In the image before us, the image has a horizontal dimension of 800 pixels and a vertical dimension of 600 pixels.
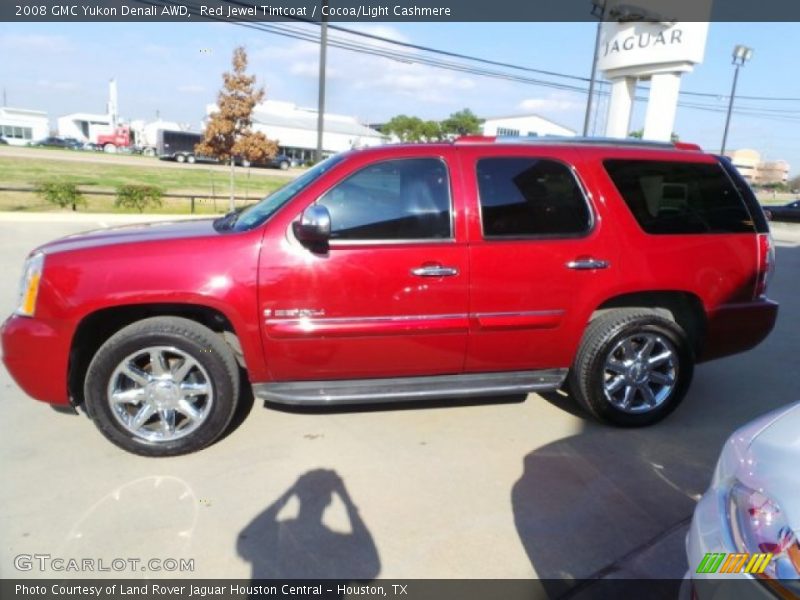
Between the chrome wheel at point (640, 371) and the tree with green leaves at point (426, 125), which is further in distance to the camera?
the tree with green leaves at point (426, 125)

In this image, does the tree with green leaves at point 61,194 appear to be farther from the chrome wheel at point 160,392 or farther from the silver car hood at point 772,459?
the silver car hood at point 772,459

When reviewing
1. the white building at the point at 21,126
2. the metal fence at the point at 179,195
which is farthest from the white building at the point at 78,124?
the metal fence at the point at 179,195

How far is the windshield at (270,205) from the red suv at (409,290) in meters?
0.02

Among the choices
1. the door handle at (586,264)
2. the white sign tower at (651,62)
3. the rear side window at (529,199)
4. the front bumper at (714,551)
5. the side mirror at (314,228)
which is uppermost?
the white sign tower at (651,62)

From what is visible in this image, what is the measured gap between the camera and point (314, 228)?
3.05m

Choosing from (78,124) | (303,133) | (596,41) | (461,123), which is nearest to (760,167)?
(461,123)

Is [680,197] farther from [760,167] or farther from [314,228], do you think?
[760,167]

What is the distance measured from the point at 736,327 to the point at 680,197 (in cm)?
103

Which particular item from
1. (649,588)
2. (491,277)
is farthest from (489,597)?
(491,277)

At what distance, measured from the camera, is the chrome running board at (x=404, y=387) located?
11.1ft

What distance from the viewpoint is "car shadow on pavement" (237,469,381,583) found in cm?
246

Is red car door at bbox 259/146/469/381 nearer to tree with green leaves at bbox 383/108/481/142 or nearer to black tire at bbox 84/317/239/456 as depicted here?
black tire at bbox 84/317/239/456

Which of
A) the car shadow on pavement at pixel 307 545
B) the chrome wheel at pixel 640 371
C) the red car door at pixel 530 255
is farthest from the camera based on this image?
the chrome wheel at pixel 640 371

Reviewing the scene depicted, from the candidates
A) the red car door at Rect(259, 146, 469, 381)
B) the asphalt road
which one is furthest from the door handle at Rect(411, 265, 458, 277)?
the asphalt road
